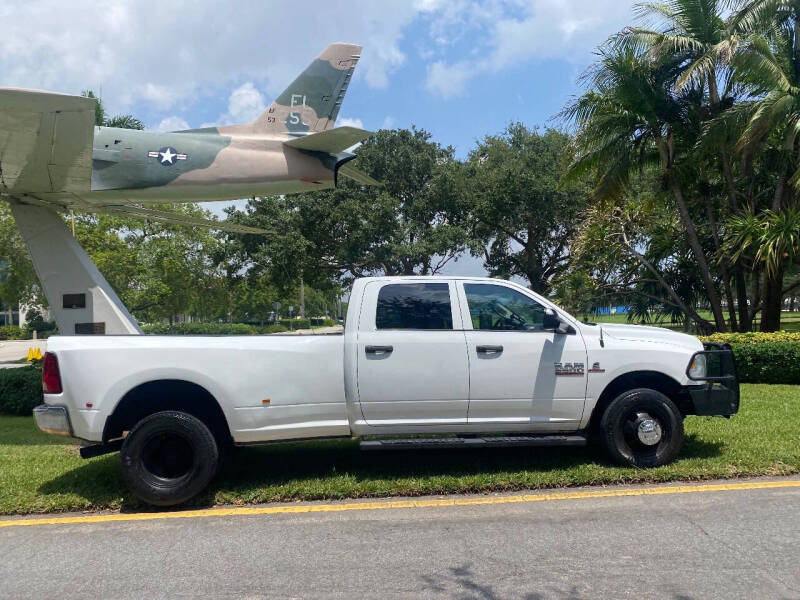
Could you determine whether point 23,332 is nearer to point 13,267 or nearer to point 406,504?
point 13,267

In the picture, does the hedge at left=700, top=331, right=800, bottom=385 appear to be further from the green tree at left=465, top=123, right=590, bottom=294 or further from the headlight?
the green tree at left=465, top=123, right=590, bottom=294

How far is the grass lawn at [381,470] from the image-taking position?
527cm

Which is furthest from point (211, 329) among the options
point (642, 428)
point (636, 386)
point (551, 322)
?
point (642, 428)

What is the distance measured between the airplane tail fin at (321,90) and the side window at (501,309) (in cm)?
644

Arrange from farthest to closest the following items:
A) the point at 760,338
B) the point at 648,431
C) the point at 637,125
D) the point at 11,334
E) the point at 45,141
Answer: the point at 11,334 → the point at 637,125 → the point at 760,338 → the point at 45,141 → the point at 648,431

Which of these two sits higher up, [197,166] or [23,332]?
[197,166]

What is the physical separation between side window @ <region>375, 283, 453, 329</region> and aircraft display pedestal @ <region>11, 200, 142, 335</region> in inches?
204

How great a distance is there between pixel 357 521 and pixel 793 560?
2891 mm

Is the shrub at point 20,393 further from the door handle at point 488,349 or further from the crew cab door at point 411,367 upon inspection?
the door handle at point 488,349

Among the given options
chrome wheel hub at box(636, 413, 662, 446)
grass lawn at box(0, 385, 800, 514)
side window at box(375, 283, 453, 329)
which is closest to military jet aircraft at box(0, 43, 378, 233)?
grass lawn at box(0, 385, 800, 514)

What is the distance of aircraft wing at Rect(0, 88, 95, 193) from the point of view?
6.84 m

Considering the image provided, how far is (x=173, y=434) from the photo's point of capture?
16.9ft

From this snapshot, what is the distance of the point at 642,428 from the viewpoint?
554 centimetres

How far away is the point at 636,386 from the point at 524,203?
19.3 metres
